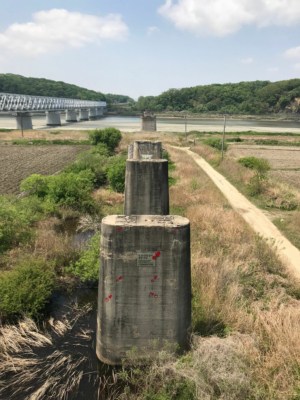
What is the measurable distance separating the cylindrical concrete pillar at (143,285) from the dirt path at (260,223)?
643 cm

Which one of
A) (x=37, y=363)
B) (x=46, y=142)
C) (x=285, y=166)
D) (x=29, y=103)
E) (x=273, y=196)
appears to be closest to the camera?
(x=37, y=363)

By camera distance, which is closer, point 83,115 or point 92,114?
point 83,115

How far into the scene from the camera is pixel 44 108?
108875 mm

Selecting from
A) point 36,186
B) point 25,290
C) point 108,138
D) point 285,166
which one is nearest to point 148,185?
point 25,290

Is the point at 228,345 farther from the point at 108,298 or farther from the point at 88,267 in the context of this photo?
the point at 88,267

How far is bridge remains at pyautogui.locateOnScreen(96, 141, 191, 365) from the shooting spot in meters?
8.13

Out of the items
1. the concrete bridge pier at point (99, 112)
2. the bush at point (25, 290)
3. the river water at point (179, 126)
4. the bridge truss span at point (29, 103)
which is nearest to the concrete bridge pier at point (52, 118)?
the bridge truss span at point (29, 103)

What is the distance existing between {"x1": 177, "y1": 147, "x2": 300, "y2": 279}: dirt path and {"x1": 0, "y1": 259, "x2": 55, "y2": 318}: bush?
8.53m

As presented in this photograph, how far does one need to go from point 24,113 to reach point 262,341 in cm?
9014

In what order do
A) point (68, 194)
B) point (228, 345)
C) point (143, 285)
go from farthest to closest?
point (68, 194) < point (143, 285) < point (228, 345)

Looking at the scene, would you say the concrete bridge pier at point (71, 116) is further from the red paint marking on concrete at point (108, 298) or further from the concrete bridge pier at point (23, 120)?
the red paint marking on concrete at point (108, 298)

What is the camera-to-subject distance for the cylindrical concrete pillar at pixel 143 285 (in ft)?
26.7

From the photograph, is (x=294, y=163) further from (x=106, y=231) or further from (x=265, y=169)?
(x=106, y=231)

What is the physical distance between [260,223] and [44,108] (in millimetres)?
101650
